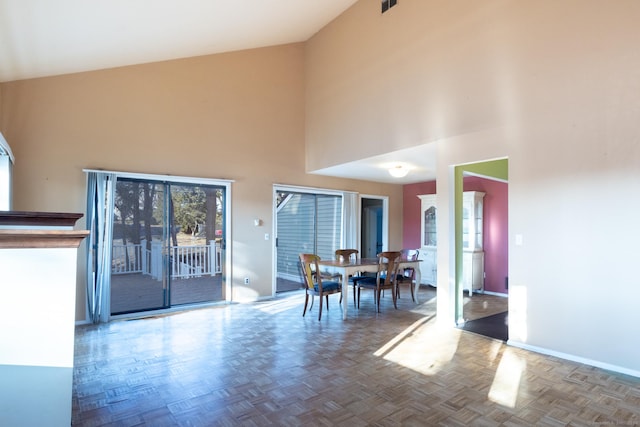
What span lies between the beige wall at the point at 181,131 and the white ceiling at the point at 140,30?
25 centimetres

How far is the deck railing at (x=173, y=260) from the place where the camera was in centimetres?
477

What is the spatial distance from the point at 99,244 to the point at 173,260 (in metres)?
1.09

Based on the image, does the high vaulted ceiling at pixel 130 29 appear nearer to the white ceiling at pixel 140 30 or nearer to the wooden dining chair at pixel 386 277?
the white ceiling at pixel 140 30

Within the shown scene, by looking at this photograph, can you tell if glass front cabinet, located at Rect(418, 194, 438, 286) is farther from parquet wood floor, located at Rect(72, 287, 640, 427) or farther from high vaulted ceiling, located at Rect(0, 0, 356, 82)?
high vaulted ceiling, located at Rect(0, 0, 356, 82)

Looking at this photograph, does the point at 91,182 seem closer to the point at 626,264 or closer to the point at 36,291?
the point at 36,291

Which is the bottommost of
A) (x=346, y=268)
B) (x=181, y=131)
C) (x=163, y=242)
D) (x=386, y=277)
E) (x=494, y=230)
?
(x=386, y=277)

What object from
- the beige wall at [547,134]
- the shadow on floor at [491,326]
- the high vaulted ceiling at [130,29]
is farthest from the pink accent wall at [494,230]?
the high vaulted ceiling at [130,29]

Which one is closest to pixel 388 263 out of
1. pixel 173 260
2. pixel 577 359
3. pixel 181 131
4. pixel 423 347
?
pixel 423 347

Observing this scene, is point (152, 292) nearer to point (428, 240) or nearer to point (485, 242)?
point (428, 240)

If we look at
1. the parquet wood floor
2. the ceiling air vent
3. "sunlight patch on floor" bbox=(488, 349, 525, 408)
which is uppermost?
the ceiling air vent

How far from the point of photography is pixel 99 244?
4398 millimetres

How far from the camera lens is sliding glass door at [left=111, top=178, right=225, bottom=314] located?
15.7ft

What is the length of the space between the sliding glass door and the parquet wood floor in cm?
76

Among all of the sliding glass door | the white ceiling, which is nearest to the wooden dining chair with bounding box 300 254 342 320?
the sliding glass door
